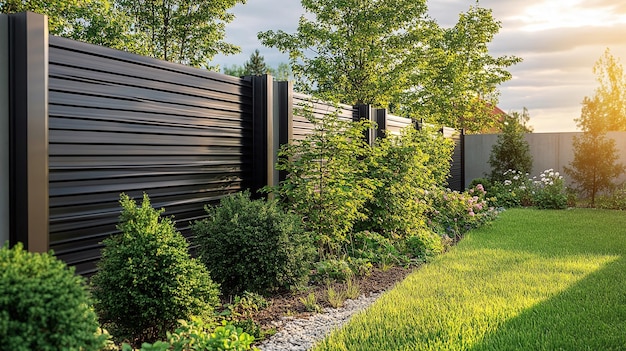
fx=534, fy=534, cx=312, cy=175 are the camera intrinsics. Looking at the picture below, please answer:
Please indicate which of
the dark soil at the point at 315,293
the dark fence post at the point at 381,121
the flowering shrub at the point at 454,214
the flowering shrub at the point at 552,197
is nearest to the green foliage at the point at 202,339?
the dark soil at the point at 315,293

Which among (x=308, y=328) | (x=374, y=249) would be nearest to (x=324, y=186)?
(x=374, y=249)

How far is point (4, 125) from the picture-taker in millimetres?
2951

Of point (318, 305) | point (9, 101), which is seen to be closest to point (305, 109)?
point (318, 305)

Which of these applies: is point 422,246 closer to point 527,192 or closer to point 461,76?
point 527,192

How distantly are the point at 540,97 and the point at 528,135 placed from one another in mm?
3281

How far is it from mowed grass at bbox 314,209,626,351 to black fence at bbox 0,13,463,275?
5.70 feet

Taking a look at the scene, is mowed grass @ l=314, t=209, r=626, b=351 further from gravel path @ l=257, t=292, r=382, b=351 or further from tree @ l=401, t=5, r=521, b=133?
tree @ l=401, t=5, r=521, b=133

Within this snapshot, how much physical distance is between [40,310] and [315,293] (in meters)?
2.83

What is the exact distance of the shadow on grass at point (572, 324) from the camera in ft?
10.5

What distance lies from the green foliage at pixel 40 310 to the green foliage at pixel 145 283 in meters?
1.03

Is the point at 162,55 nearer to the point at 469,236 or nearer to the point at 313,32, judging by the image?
the point at 313,32

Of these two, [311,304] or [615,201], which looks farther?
[615,201]

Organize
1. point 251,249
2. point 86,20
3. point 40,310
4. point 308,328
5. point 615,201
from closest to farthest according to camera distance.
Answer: point 40,310 < point 308,328 < point 251,249 < point 615,201 < point 86,20

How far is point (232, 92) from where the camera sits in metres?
5.02
